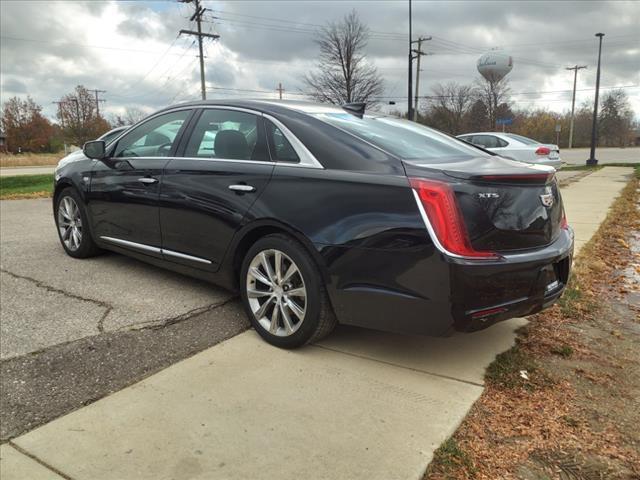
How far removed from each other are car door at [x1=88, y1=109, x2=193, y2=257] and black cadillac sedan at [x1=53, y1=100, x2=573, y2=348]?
0.07 ft

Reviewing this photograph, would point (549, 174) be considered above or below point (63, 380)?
above

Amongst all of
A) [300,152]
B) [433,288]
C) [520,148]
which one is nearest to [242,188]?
[300,152]

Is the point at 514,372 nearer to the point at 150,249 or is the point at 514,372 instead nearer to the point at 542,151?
the point at 150,249

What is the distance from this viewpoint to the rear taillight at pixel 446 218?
2.61 m

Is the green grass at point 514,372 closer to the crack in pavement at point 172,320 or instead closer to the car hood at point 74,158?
the crack in pavement at point 172,320

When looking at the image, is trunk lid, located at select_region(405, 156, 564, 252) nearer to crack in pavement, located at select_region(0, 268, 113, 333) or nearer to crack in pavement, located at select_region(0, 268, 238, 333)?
crack in pavement, located at select_region(0, 268, 238, 333)

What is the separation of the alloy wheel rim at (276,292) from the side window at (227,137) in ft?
2.32

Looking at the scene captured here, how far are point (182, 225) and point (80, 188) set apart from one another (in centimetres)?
180

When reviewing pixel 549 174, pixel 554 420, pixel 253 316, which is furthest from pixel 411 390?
pixel 549 174

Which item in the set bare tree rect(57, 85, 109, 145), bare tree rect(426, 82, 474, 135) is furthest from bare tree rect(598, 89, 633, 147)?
bare tree rect(57, 85, 109, 145)

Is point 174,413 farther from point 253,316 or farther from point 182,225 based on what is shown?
point 182,225

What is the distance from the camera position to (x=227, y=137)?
3.80 m

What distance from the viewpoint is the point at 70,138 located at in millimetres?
58125

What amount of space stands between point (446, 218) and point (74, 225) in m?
4.17
